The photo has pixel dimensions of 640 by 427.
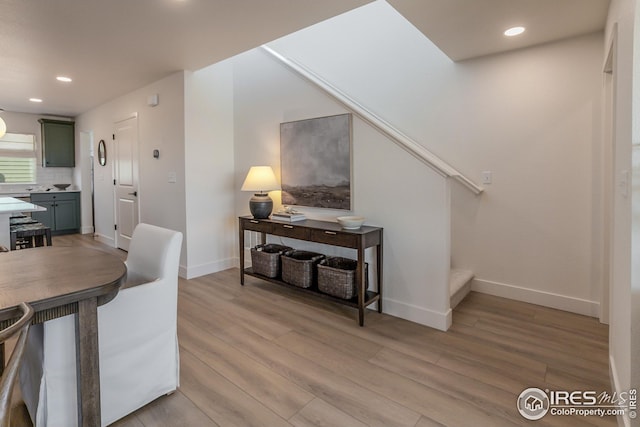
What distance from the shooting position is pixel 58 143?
21.4 feet

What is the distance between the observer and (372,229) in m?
2.72

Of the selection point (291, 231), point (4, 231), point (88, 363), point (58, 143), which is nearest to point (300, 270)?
point (291, 231)

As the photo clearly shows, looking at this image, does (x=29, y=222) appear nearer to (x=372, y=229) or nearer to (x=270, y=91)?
(x=270, y=91)

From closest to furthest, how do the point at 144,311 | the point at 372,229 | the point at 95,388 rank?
the point at 95,388 < the point at 144,311 < the point at 372,229

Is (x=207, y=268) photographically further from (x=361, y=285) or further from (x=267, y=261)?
(x=361, y=285)

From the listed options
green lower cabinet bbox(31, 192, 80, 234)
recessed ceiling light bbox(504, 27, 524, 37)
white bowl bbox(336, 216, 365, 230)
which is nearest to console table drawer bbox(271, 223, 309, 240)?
white bowl bbox(336, 216, 365, 230)

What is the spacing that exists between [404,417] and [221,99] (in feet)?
12.6

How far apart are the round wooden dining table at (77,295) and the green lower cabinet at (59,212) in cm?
589

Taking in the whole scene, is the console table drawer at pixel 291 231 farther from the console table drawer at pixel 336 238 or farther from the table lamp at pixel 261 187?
the table lamp at pixel 261 187

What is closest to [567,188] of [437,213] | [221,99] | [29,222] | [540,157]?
[540,157]

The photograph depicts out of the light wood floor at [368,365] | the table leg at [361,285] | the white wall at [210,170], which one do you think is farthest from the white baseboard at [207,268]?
the table leg at [361,285]

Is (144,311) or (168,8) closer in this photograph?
(144,311)

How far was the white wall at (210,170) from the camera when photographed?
3.79 meters

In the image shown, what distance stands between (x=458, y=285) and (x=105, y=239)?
5801mm
